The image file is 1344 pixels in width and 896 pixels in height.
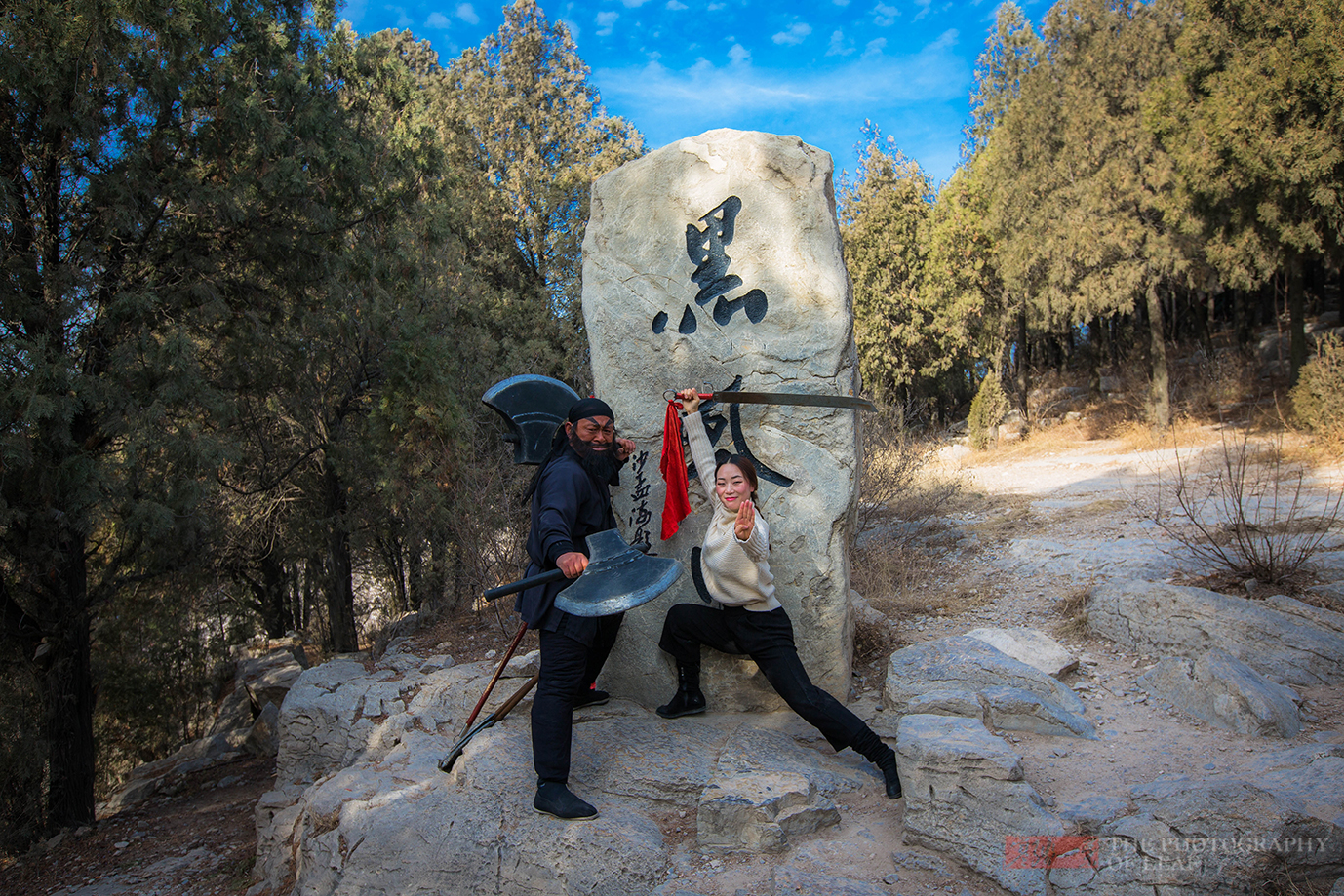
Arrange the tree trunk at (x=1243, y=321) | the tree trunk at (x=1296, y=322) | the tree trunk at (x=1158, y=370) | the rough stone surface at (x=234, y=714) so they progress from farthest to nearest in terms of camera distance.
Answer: the tree trunk at (x=1243, y=321), the tree trunk at (x=1158, y=370), the tree trunk at (x=1296, y=322), the rough stone surface at (x=234, y=714)

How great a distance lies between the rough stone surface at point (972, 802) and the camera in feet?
8.54

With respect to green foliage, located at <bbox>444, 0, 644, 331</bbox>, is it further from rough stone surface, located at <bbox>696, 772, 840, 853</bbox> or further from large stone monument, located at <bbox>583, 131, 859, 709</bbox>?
rough stone surface, located at <bbox>696, 772, 840, 853</bbox>

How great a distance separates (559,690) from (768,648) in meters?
0.88

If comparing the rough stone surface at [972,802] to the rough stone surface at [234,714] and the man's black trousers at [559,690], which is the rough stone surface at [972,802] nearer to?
the man's black trousers at [559,690]

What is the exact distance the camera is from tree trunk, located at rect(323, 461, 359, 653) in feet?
29.0

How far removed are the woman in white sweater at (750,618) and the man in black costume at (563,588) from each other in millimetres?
451

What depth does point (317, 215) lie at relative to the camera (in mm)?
6574

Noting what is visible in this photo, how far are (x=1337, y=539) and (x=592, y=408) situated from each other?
4972 millimetres

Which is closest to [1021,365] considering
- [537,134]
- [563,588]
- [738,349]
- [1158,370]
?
[1158,370]

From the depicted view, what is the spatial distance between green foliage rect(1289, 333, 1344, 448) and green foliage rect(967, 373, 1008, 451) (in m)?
5.77

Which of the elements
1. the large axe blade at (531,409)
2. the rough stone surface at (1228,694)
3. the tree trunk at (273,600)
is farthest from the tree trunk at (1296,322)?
the tree trunk at (273,600)

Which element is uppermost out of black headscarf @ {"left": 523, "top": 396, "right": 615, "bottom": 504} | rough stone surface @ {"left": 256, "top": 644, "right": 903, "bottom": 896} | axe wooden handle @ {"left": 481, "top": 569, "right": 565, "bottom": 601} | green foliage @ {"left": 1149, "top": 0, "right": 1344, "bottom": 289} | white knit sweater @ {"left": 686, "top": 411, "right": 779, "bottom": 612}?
green foliage @ {"left": 1149, "top": 0, "right": 1344, "bottom": 289}

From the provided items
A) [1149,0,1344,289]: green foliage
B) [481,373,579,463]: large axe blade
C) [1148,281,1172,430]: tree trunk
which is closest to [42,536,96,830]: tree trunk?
[481,373,579,463]: large axe blade

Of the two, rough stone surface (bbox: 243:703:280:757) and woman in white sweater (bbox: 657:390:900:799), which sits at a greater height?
woman in white sweater (bbox: 657:390:900:799)
